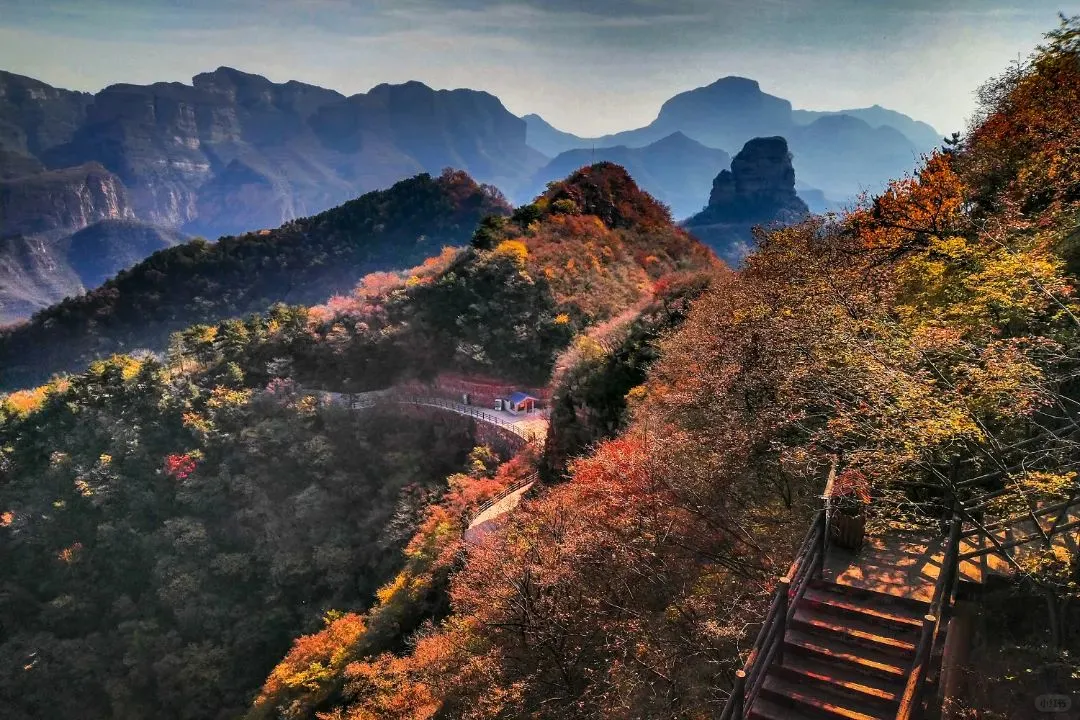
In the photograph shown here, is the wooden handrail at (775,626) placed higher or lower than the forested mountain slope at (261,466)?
higher

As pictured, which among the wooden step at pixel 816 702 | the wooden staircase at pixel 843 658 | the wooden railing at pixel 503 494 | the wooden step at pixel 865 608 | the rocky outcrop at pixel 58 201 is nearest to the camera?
the wooden step at pixel 816 702

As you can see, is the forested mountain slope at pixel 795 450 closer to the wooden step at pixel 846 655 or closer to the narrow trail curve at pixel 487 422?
the wooden step at pixel 846 655

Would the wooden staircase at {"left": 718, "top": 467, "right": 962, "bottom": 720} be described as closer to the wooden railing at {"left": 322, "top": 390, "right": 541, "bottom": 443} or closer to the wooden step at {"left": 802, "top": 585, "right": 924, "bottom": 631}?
the wooden step at {"left": 802, "top": 585, "right": 924, "bottom": 631}

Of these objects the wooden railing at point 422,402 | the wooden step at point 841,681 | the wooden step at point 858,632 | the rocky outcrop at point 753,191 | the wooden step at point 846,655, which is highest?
the rocky outcrop at point 753,191

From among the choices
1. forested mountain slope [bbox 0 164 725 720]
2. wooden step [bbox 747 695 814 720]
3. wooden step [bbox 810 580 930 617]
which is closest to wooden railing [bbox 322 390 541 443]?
forested mountain slope [bbox 0 164 725 720]

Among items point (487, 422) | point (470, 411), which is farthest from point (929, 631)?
point (470, 411)

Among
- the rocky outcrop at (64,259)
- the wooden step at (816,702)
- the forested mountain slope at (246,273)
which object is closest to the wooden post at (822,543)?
the wooden step at (816,702)

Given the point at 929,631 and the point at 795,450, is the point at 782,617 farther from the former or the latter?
the point at 795,450
